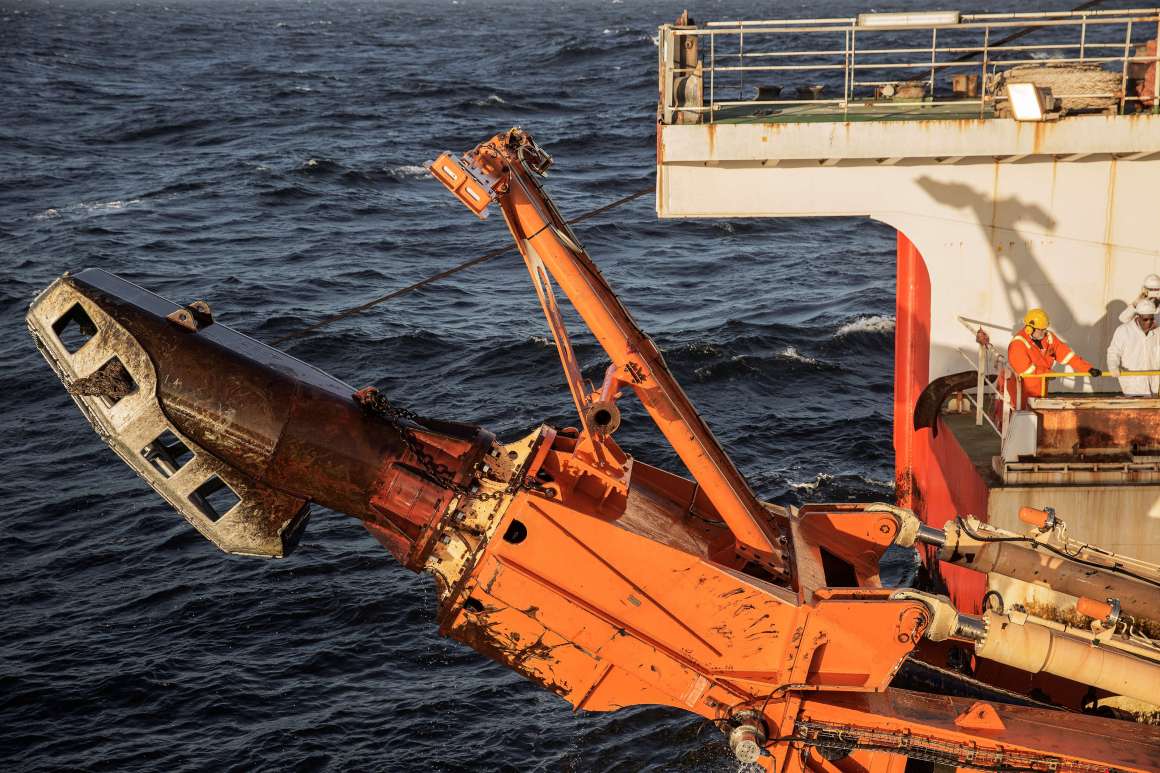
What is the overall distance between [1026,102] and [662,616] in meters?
6.78

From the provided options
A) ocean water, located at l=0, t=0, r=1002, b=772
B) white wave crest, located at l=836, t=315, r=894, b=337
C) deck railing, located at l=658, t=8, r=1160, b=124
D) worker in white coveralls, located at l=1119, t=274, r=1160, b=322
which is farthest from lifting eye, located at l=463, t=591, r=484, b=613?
white wave crest, located at l=836, t=315, r=894, b=337

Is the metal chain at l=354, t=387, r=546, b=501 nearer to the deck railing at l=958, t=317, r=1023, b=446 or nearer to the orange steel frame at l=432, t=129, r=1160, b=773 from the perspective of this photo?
the orange steel frame at l=432, t=129, r=1160, b=773

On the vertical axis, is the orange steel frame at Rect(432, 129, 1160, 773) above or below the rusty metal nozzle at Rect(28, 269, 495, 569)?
below

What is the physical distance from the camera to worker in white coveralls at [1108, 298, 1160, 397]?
514 inches

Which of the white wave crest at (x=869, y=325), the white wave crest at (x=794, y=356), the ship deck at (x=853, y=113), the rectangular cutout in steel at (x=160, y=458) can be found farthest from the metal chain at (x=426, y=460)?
the white wave crest at (x=869, y=325)

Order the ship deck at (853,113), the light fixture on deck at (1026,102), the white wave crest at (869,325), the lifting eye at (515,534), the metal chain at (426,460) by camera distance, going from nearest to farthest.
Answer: the lifting eye at (515,534) < the metal chain at (426,460) < the light fixture on deck at (1026,102) < the ship deck at (853,113) < the white wave crest at (869,325)

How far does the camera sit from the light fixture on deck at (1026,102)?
12.6 m

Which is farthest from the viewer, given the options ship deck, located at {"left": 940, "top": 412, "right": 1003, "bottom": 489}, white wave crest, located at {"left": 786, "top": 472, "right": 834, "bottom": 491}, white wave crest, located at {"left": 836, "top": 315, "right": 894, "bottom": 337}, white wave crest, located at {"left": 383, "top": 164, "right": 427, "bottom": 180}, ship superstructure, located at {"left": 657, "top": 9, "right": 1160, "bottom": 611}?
white wave crest, located at {"left": 383, "top": 164, "right": 427, "bottom": 180}

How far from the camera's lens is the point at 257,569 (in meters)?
19.0

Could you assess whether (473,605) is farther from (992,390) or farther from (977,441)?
(992,390)

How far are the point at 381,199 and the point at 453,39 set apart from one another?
2669 inches

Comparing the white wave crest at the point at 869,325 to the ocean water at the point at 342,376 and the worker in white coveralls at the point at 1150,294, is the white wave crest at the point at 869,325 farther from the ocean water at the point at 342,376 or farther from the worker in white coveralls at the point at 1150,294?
the worker in white coveralls at the point at 1150,294

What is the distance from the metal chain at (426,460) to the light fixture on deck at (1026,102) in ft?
21.9

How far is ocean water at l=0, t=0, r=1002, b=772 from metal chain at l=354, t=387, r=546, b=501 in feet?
20.4
